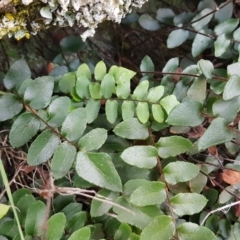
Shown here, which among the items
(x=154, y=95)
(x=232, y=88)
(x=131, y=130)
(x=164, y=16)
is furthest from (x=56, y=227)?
(x=164, y=16)

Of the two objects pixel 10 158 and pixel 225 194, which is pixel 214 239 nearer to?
pixel 225 194

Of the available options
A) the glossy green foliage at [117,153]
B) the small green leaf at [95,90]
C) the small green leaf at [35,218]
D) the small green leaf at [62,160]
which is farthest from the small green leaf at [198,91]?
the small green leaf at [35,218]

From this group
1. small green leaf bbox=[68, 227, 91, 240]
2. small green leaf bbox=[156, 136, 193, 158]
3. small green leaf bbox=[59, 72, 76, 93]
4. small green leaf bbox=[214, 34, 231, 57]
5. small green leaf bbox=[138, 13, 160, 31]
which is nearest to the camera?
small green leaf bbox=[68, 227, 91, 240]

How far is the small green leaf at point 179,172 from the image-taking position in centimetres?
84

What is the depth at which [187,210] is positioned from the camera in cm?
82

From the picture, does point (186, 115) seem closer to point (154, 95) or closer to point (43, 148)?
point (154, 95)

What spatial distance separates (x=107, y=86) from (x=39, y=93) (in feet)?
0.55

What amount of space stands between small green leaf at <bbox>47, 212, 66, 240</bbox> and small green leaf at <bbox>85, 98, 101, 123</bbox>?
0.80 feet

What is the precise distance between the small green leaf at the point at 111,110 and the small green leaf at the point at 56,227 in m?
0.25

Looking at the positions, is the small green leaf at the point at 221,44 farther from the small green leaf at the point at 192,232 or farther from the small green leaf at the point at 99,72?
the small green leaf at the point at 192,232

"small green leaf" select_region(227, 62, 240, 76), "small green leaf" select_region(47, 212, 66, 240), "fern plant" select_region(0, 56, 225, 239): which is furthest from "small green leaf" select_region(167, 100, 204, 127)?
"small green leaf" select_region(47, 212, 66, 240)

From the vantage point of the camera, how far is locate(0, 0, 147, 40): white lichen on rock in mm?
839

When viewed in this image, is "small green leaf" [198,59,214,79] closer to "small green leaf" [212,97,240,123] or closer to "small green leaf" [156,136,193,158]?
"small green leaf" [212,97,240,123]

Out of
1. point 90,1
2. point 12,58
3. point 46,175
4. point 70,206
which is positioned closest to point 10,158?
point 46,175
